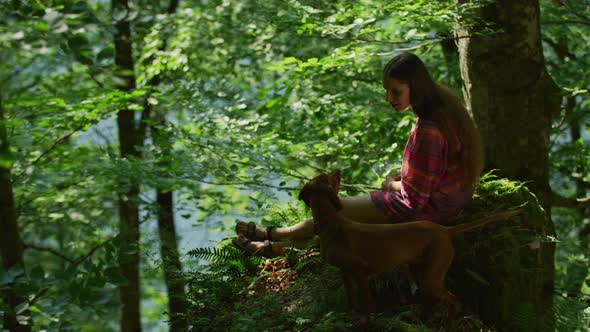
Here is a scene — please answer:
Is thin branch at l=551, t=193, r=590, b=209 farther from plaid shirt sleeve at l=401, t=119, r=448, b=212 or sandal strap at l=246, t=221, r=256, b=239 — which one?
sandal strap at l=246, t=221, r=256, b=239

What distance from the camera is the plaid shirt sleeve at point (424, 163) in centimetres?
407

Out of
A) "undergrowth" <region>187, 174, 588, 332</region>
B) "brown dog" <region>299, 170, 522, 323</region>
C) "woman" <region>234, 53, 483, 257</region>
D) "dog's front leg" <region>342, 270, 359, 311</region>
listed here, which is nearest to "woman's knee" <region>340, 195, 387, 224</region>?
"woman" <region>234, 53, 483, 257</region>

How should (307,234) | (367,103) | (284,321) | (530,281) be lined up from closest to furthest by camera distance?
(284,321) → (530,281) → (307,234) → (367,103)

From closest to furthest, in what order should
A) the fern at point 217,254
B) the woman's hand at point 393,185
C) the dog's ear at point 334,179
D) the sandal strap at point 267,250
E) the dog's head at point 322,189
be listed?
the dog's head at point 322,189 < the dog's ear at point 334,179 < the woman's hand at point 393,185 < the fern at point 217,254 < the sandal strap at point 267,250

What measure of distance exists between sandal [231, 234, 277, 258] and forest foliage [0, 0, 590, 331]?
0.70 ft

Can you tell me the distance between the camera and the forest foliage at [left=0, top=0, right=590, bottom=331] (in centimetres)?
385

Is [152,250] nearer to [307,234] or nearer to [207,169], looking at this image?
[307,234]

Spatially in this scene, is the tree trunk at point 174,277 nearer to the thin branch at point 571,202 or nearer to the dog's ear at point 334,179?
the dog's ear at point 334,179

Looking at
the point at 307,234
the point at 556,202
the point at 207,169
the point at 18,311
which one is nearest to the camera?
the point at 18,311

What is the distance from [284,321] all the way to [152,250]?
149cm

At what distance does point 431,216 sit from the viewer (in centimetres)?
422

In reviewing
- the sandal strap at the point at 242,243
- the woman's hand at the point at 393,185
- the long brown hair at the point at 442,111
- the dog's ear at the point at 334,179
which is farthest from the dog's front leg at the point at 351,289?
the sandal strap at the point at 242,243

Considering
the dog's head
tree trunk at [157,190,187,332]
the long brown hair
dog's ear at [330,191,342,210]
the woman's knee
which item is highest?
the long brown hair

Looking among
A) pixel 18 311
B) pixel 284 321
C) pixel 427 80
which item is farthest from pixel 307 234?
pixel 18 311
